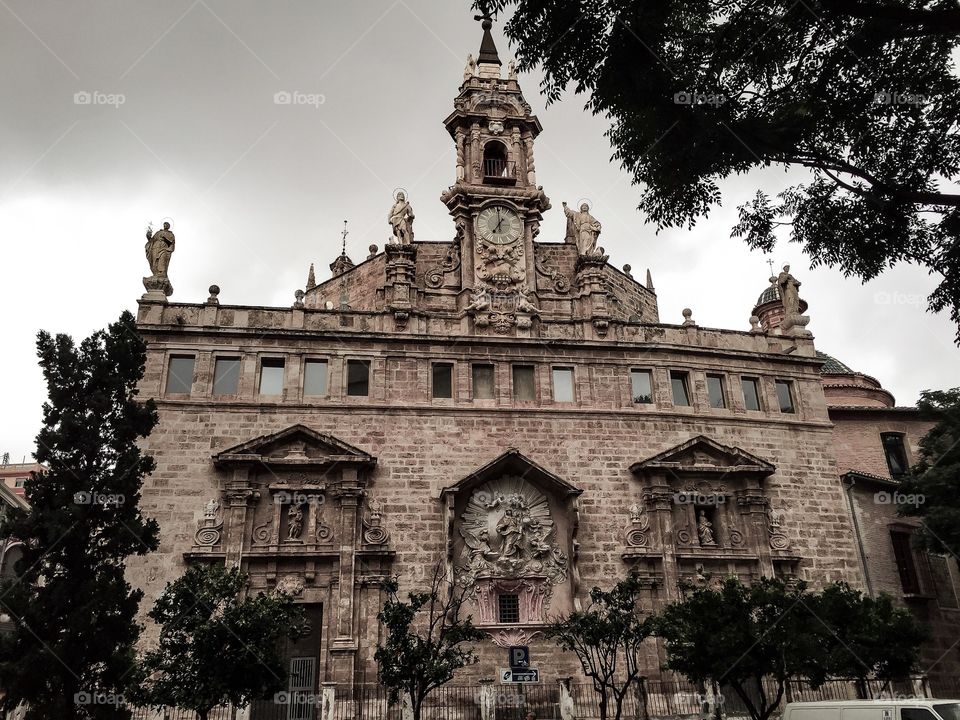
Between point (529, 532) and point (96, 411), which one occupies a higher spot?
point (96, 411)

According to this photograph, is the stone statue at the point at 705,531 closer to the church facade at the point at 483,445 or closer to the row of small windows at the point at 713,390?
the church facade at the point at 483,445

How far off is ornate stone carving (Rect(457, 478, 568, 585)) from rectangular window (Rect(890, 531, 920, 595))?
1229 cm

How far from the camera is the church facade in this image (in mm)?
22422

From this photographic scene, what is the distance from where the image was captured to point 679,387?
87.7 feet

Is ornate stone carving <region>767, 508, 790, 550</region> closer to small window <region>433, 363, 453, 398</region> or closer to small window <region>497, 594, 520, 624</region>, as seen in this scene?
small window <region>497, 594, 520, 624</region>

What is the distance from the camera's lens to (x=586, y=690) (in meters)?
21.9

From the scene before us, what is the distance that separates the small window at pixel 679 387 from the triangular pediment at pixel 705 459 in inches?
59.2

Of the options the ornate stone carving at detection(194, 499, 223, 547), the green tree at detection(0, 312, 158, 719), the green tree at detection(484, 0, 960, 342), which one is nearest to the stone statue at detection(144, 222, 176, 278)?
the green tree at detection(0, 312, 158, 719)

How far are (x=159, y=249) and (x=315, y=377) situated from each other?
22.4ft

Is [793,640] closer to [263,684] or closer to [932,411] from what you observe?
[263,684]

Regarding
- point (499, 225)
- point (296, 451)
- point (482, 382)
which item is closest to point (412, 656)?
point (296, 451)

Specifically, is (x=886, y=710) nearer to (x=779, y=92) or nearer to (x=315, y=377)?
(x=779, y=92)

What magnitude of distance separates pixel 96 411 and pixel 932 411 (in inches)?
996

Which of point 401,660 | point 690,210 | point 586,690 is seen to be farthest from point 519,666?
point 690,210
